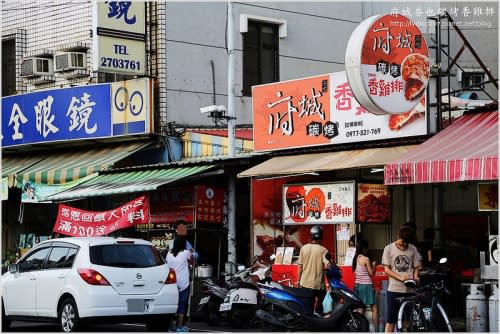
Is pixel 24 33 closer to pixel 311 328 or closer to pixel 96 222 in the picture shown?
pixel 96 222

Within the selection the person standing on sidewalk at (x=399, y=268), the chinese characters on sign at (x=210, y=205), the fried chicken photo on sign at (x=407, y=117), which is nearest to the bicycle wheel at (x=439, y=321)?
the person standing on sidewalk at (x=399, y=268)

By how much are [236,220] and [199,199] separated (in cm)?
161

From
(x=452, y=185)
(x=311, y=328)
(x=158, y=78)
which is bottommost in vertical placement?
(x=311, y=328)

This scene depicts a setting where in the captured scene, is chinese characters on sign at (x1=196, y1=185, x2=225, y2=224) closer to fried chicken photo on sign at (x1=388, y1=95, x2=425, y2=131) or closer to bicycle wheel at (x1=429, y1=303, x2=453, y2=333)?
fried chicken photo on sign at (x1=388, y1=95, x2=425, y2=131)

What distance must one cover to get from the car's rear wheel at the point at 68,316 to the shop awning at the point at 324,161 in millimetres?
4836

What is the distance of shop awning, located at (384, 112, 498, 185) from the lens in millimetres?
14938

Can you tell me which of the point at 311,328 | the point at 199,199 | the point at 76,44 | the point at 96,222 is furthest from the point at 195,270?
the point at 76,44

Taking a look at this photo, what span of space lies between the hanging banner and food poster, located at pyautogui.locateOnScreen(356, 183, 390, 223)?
17 cm

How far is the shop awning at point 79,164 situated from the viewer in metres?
24.2

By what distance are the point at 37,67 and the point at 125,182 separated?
6551 millimetres

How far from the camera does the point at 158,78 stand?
24578mm

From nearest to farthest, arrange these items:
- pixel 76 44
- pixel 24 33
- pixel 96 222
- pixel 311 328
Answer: pixel 311 328
pixel 96 222
pixel 76 44
pixel 24 33

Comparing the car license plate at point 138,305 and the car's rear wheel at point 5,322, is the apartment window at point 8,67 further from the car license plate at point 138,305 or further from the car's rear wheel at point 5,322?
the car license plate at point 138,305

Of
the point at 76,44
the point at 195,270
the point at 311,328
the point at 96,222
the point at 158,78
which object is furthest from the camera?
the point at 76,44
